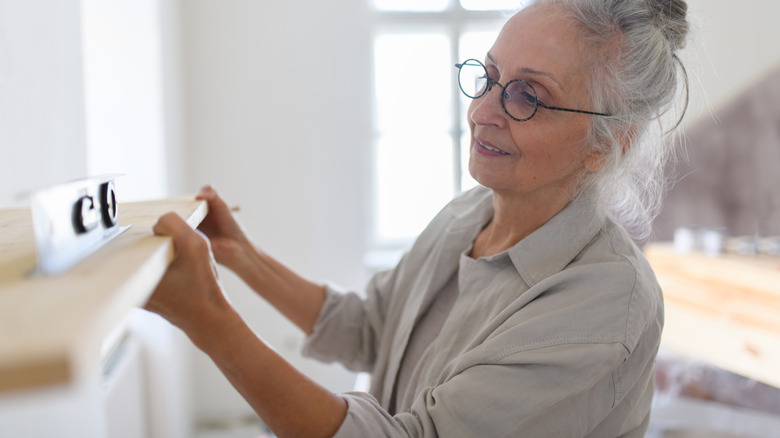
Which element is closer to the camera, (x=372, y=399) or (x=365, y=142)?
(x=372, y=399)

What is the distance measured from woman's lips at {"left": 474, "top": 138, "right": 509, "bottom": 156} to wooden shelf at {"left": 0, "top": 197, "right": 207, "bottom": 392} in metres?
0.64

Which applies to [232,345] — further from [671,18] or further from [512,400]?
[671,18]

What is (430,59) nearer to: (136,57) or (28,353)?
(136,57)

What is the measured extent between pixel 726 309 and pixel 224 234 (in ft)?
7.36

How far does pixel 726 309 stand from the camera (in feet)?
8.48

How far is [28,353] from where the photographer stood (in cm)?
34

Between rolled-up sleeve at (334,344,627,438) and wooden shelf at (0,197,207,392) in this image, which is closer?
wooden shelf at (0,197,207,392)

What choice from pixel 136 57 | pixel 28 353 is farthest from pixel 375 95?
pixel 28 353

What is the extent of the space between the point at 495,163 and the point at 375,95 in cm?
259

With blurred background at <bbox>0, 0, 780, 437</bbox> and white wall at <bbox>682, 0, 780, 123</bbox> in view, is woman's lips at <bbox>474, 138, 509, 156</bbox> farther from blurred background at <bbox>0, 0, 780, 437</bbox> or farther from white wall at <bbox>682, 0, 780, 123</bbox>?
white wall at <bbox>682, 0, 780, 123</bbox>

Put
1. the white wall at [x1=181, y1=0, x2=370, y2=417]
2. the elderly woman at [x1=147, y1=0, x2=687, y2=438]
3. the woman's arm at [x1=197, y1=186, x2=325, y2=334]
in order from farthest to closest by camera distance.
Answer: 1. the white wall at [x1=181, y1=0, x2=370, y2=417]
2. the woman's arm at [x1=197, y1=186, x2=325, y2=334]
3. the elderly woman at [x1=147, y1=0, x2=687, y2=438]

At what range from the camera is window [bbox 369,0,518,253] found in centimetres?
353

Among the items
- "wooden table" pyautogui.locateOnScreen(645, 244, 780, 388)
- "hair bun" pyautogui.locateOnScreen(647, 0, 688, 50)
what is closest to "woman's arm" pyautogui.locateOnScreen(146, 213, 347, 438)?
"hair bun" pyautogui.locateOnScreen(647, 0, 688, 50)

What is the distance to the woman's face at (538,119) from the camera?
3.44ft
